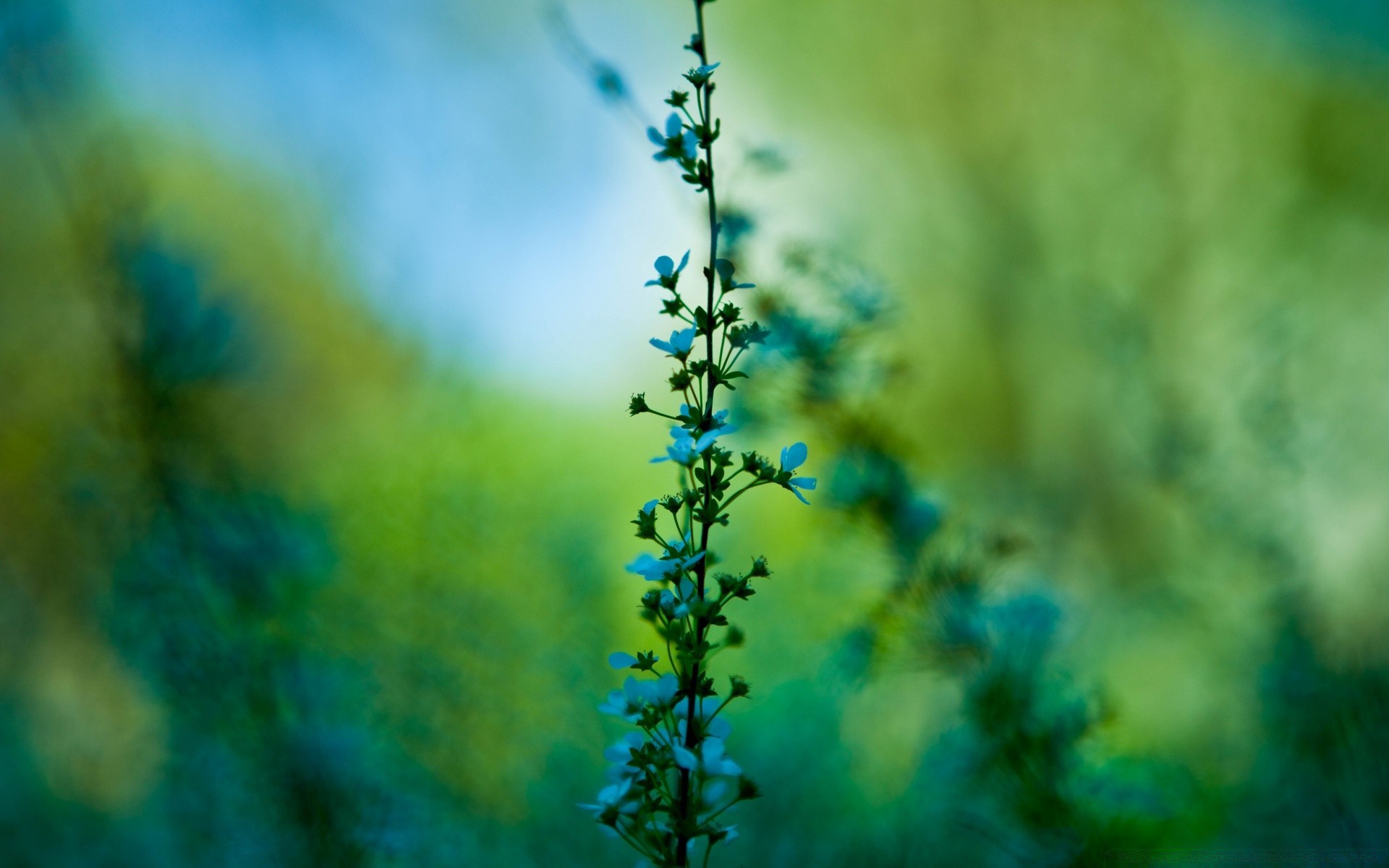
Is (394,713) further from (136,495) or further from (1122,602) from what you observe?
(1122,602)

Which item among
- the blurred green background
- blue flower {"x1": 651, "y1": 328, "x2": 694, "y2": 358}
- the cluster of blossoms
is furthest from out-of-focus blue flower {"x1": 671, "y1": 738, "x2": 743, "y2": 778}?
the blurred green background

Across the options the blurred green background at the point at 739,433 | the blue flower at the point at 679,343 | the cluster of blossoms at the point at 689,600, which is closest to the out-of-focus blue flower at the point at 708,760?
the cluster of blossoms at the point at 689,600

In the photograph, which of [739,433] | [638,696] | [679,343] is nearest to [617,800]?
[638,696]

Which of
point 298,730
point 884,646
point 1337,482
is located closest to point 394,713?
point 298,730

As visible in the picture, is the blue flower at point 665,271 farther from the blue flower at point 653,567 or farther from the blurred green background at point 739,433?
the blurred green background at point 739,433

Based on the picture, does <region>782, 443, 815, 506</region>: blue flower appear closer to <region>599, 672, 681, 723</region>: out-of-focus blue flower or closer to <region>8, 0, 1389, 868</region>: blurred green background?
<region>599, 672, 681, 723</region>: out-of-focus blue flower

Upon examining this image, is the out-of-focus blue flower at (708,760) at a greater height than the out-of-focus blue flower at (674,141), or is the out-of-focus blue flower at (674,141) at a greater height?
the out-of-focus blue flower at (674,141)
